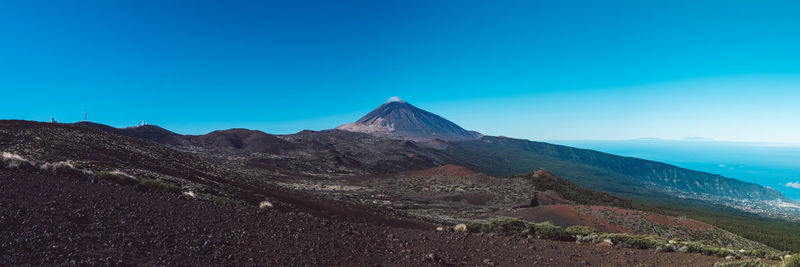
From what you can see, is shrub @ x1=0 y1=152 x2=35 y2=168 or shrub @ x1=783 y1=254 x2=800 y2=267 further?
shrub @ x1=0 y1=152 x2=35 y2=168

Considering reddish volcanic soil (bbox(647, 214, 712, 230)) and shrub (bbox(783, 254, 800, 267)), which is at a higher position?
shrub (bbox(783, 254, 800, 267))

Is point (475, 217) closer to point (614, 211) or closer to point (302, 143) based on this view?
point (614, 211)

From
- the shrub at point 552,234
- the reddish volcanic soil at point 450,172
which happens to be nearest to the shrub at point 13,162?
the shrub at point 552,234

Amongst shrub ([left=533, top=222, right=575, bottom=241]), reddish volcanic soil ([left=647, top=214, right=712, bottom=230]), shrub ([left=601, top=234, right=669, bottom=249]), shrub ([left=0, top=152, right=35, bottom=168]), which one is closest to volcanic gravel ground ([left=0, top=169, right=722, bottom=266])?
shrub ([left=0, top=152, right=35, bottom=168])

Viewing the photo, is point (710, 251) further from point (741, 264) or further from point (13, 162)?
point (13, 162)

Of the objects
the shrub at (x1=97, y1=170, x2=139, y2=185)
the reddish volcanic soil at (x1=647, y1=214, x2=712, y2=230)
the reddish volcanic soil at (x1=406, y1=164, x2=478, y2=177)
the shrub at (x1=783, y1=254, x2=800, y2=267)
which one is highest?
the shrub at (x1=97, y1=170, x2=139, y2=185)

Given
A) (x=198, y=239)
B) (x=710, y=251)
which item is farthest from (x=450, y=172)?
(x=198, y=239)

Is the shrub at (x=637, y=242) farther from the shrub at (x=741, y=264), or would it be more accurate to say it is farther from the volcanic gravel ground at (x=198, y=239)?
the shrub at (x=741, y=264)

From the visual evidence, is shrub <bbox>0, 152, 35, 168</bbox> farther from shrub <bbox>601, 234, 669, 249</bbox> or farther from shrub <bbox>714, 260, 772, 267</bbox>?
shrub <bbox>714, 260, 772, 267</bbox>
